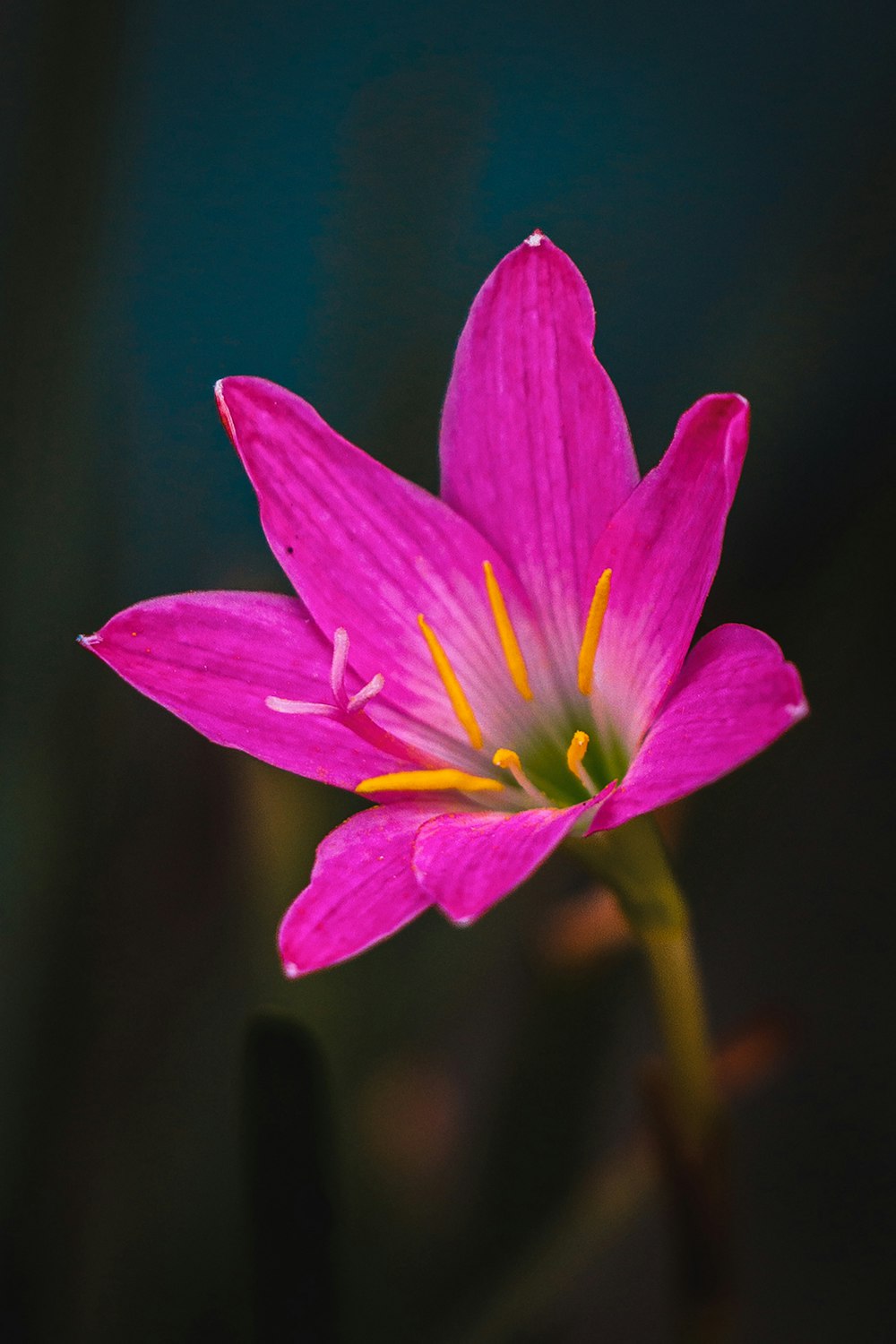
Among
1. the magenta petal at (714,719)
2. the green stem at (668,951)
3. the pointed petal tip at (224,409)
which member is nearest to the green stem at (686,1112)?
the green stem at (668,951)

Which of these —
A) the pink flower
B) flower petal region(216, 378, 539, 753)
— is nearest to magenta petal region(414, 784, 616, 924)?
the pink flower

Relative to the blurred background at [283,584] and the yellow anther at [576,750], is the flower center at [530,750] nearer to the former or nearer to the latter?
the yellow anther at [576,750]

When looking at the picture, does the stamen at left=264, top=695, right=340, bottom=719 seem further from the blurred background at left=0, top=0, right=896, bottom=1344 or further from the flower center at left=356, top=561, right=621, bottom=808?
the blurred background at left=0, top=0, right=896, bottom=1344

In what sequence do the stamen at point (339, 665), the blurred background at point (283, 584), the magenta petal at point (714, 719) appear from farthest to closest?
the blurred background at point (283, 584)
the stamen at point (339, 665)
the magenta petal at point (714, 719)

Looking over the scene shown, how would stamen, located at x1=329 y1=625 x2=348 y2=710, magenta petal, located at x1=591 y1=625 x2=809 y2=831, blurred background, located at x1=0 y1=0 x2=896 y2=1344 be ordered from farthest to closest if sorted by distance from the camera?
blurred background, located at x1=0 y1=0 x2=896 y2=1344 → stamen, located at x1=329 y1=625 x2=348 y2=710 → magenta petal, located at x1=591 y1=625 x2=809 y2=831

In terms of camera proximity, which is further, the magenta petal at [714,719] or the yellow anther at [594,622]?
the yellow anther at [594,622]

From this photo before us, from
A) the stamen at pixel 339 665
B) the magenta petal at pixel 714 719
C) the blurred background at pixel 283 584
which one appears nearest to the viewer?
the magenta petal at pixel 714 719

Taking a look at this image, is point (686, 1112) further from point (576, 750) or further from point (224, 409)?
point (224, 409)

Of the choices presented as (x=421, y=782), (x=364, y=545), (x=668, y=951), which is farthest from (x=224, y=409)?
(x=668, y=951)

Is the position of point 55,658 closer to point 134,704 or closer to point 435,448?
point 134,704
